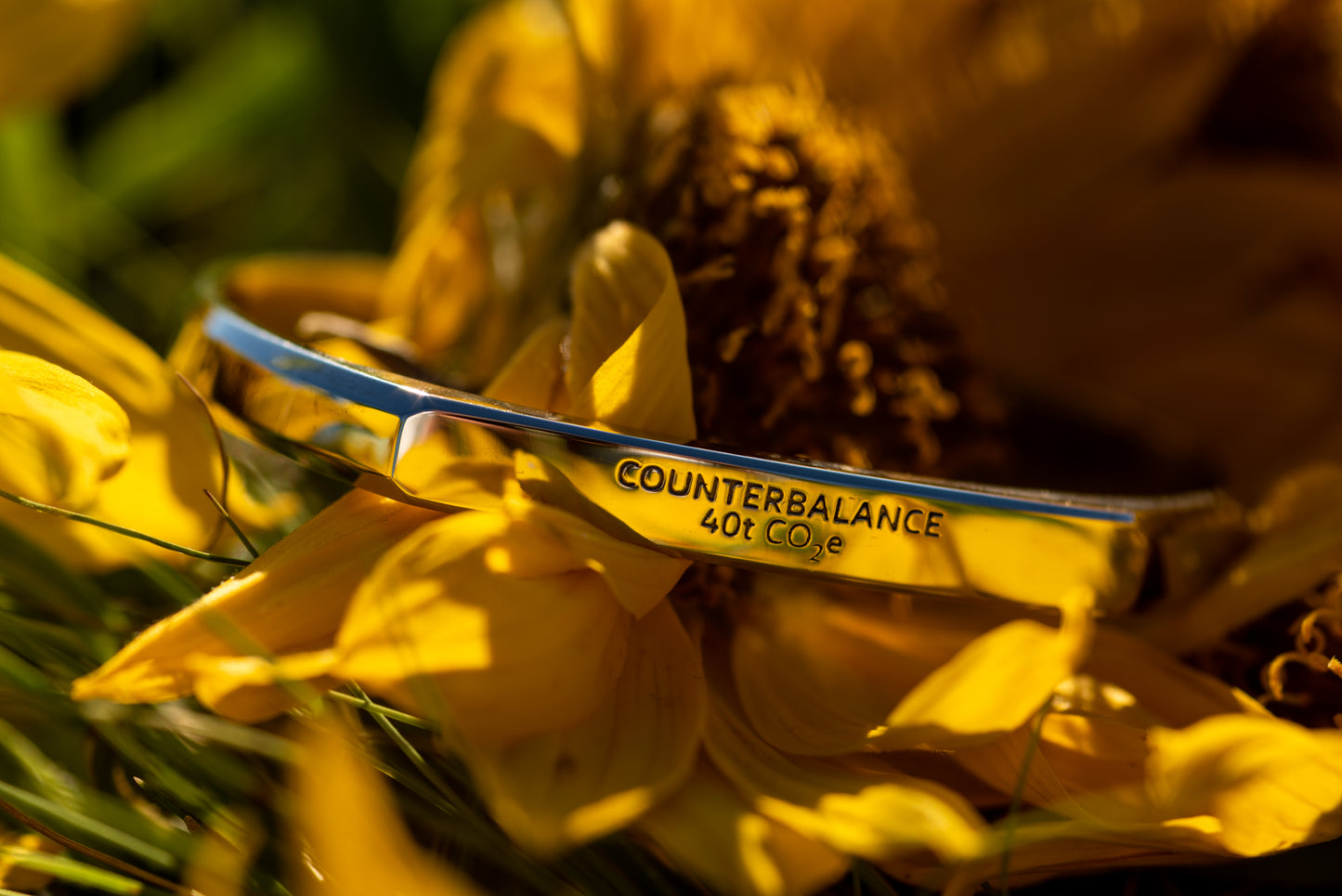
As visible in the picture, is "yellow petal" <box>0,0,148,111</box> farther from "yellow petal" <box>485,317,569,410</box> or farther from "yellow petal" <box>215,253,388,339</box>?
"yellow petal" <box>485,317,569,410</box>

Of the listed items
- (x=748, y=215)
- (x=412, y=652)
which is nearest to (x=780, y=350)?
(x=748, y=215)

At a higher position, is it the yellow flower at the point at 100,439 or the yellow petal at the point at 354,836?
the yellow flower at the point at 100,439

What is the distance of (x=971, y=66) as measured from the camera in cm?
41

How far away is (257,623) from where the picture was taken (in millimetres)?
187

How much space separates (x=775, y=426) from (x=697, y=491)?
8cm

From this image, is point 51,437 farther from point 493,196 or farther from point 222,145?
point 222,145

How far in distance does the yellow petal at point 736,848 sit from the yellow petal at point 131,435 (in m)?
0.12

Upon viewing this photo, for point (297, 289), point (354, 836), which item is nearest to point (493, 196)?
point (297, 289)

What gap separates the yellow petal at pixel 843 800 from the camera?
158 millimetres

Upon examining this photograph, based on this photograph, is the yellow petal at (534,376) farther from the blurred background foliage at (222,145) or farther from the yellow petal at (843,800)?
the blurred background foliage at (222,145)

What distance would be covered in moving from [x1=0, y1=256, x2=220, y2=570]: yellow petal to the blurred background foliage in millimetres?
159

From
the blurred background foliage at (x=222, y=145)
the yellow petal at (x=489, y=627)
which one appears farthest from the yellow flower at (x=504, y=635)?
the blurred background foliage at (x=222, y=145)

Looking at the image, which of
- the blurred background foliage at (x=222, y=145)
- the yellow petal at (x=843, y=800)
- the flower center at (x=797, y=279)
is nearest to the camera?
the yellow petal at (x=843, y=800)

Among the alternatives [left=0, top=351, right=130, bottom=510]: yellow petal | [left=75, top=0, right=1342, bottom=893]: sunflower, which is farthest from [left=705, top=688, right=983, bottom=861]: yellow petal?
[left=0, top=351, right=130, bottom=510]: yellow petal
